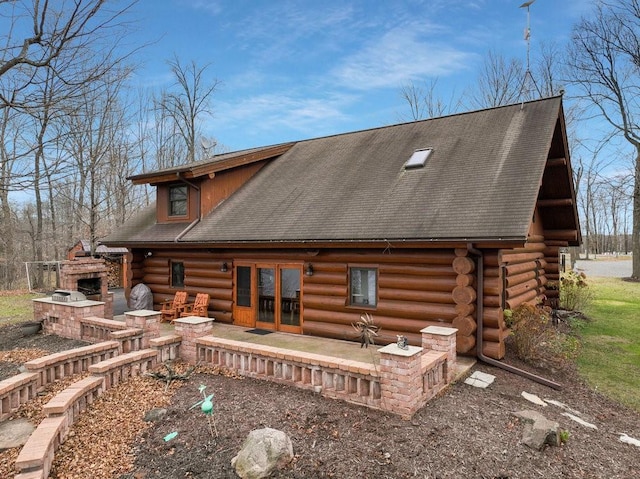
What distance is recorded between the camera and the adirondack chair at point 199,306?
36.8 ft

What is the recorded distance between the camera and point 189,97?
91.2 ft

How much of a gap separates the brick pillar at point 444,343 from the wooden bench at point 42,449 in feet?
16.9

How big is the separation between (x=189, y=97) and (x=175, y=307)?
20.8 metres

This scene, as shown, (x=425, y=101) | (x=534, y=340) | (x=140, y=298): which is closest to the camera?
(x=534, y=340)

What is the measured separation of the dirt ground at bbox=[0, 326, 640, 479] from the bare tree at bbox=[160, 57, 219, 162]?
24.4 metres

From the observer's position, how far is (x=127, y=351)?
7.80 metres

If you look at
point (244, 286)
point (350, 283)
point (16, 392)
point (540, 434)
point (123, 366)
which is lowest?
point (540, 434)

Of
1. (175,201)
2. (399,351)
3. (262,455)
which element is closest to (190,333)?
(262,455)

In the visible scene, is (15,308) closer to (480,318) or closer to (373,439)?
(373,439)

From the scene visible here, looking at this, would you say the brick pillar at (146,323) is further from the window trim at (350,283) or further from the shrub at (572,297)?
the shrub at (572,297)

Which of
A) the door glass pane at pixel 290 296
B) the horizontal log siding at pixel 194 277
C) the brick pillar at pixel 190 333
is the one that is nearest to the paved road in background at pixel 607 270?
the door glass pane at pixel 290 296

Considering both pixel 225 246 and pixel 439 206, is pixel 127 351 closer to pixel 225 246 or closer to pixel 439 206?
pixel 225 246

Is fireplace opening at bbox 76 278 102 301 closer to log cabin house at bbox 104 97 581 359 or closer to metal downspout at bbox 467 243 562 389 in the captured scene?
log cabin house at bbox 104 97 581 359

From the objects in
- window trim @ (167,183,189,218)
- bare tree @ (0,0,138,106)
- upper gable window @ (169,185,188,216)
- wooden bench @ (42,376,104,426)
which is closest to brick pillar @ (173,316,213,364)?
wooden bench @ (42,376,104,426)
